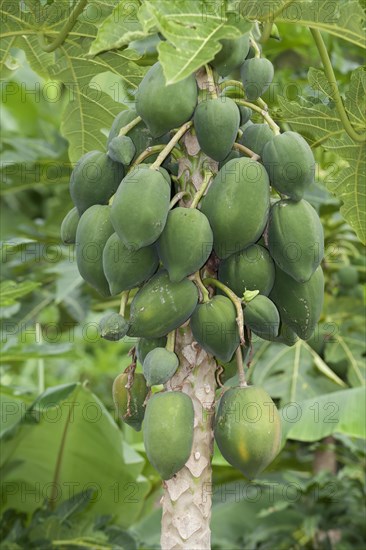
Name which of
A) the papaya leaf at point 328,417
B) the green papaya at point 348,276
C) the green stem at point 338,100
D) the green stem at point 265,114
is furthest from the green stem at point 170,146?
the green papaya at point 348,276

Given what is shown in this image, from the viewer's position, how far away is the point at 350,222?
4.86ft

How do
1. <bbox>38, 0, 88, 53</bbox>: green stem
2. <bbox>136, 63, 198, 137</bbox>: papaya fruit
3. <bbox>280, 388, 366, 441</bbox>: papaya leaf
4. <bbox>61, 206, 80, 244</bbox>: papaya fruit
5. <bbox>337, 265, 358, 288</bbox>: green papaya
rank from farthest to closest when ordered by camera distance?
1. <bbox>337, 265, 358, 288</bbox>: green papaya
2. <bbox>280, 388, 366, 441</bbox>: papaya leaf
3. <bbox>38, 0, 88, 53</bbox>: green stem
4. <bbox>61, 206, 80, 244</bbox>: papaya fruit
5. <bbox>136, 63, 198, 137</bbox>: papaya fruit

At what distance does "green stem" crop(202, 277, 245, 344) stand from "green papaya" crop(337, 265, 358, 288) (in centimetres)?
160

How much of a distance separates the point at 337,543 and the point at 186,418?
1.59m

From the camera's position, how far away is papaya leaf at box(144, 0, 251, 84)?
881 millimetres

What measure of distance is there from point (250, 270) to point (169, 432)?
0.22 m

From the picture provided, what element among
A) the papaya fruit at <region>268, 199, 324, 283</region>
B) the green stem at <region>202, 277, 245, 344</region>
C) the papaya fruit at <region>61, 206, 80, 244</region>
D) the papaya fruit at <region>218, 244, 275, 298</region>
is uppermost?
the papaya fruit at <region>268, 199, 324, 283</region>

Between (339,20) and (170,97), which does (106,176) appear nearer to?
(170,97)

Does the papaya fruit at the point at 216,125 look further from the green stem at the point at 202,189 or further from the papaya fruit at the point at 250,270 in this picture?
the papaya fruit at the point at 250,270

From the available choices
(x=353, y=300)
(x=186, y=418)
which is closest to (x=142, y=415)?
(x=186, y=418)

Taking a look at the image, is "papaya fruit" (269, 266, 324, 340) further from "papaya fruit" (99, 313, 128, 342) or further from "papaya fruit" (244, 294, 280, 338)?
"papaya fruit" (99, 313, 128, 342)

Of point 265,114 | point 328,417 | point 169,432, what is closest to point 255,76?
point 265,114

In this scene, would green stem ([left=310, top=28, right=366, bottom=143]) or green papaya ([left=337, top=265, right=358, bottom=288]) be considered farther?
green papaya ([left=337, top=265, right=358, bottom=288])

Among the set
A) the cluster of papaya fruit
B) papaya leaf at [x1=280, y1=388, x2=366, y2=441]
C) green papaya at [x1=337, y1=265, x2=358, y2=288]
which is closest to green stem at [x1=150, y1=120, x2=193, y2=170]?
the cluster of papaya fruit
